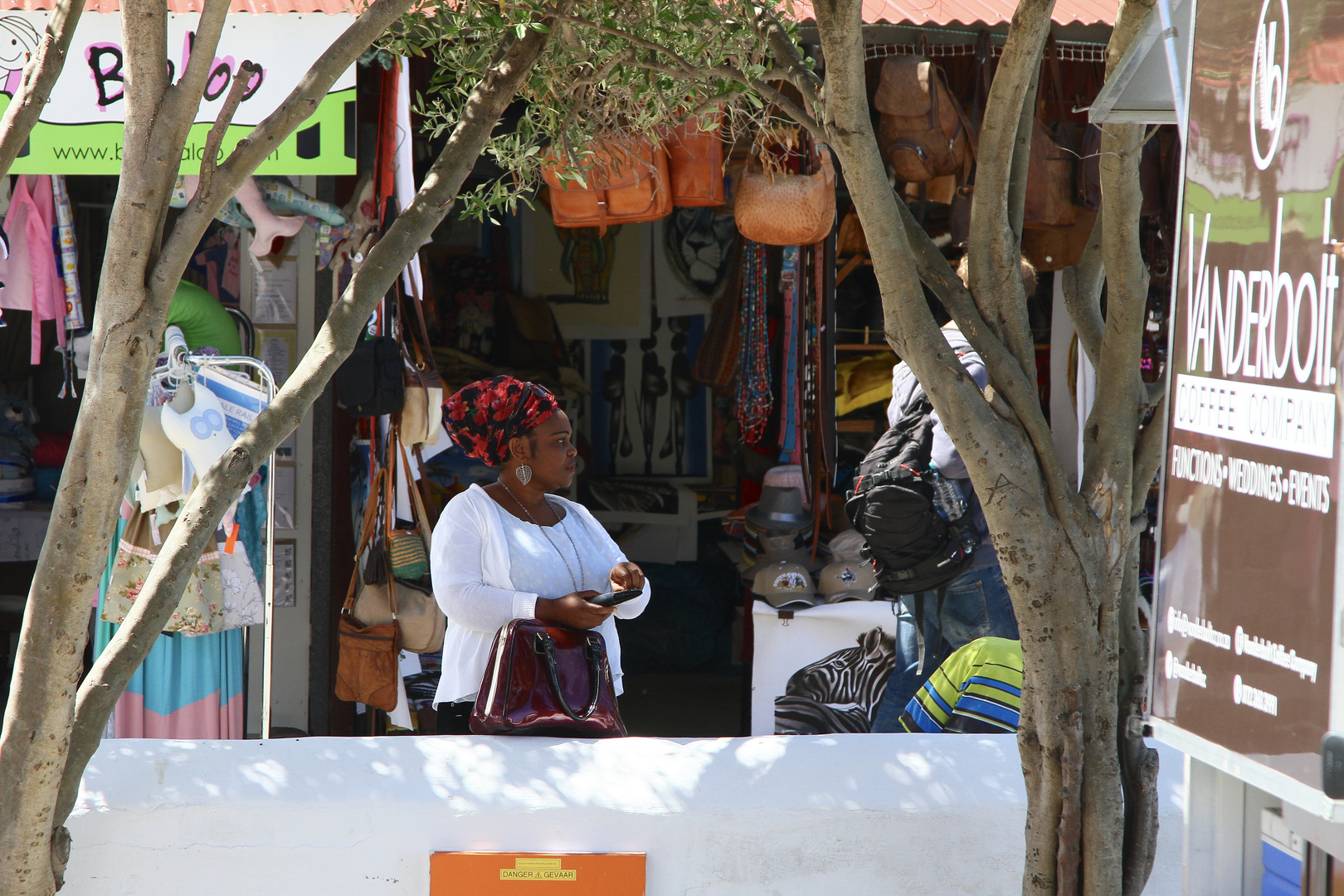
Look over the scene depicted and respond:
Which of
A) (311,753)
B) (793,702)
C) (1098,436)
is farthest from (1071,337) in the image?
(311,753)

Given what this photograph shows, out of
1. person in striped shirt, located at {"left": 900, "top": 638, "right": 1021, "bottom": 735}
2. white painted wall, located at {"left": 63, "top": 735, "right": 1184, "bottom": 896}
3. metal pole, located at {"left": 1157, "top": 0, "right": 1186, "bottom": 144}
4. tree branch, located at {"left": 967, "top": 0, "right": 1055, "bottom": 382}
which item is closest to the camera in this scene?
metal pole, located at {"left": 1157, "top": 0, "right": 1186, "bottom": 144}

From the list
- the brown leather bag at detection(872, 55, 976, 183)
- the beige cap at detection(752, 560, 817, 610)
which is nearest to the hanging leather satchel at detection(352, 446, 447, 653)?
the beige cap at detection(752, 560, 817, 610)

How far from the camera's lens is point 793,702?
4.92 m

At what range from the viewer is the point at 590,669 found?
3.24 metres

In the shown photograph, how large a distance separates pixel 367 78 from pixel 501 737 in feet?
8.66

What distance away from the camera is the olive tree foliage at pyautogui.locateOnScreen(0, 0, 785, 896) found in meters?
2.29

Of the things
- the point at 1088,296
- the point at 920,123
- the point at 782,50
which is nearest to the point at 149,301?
the point at 782,50

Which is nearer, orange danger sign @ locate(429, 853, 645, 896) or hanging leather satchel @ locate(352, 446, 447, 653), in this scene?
orange danger sign @ locate(429, 853, 645, 896)

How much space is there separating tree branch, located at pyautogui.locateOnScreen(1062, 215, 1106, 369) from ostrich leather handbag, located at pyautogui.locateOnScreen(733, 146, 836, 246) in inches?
67.5

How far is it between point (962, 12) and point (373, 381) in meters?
2.45

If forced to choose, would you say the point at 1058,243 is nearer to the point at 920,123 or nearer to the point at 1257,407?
the point at 920,123

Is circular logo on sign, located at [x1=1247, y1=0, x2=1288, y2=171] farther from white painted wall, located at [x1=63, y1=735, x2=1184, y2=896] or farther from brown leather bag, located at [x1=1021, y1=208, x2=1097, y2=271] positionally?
brown leather bag, located at [x1=1021, y1=208, x2=1097, y2=271]

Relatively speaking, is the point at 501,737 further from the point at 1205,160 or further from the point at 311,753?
the point at 1205,160

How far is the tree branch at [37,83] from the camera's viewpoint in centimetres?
239
